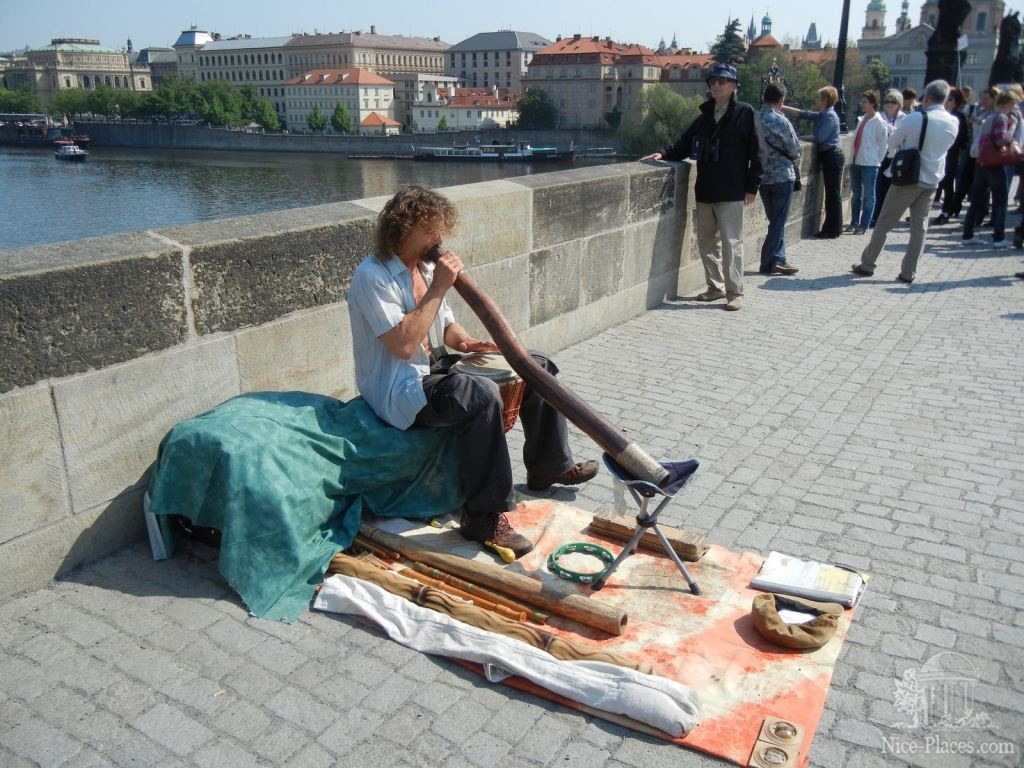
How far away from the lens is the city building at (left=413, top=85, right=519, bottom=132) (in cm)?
11519

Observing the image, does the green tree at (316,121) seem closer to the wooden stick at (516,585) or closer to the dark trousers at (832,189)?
the dark trousers at (832,189)

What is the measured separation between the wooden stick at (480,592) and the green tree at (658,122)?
276ft

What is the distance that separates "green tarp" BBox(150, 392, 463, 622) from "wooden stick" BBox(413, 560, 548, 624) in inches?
14.1

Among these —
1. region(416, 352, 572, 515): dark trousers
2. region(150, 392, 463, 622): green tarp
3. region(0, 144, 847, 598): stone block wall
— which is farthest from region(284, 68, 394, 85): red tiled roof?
region(416, 352, 572, 515): dark trousers

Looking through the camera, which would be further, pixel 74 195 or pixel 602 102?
pixel 602 102

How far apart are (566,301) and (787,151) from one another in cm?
378

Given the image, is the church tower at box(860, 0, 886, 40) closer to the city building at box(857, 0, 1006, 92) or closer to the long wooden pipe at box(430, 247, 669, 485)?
the city building at box(857, 0, 1006, 92)

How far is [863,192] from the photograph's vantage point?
1170 cm

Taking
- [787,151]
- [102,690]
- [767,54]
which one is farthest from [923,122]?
[767,54]

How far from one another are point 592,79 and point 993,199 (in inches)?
4287

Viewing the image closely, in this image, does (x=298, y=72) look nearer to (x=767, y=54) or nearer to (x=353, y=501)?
(x=767, y=54)

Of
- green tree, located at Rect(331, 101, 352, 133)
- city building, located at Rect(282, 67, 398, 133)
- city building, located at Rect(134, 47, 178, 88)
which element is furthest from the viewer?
city building, located at Rect(134, 47, 178, 88)

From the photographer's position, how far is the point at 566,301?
21.3ft

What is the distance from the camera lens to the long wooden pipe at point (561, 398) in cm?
323
